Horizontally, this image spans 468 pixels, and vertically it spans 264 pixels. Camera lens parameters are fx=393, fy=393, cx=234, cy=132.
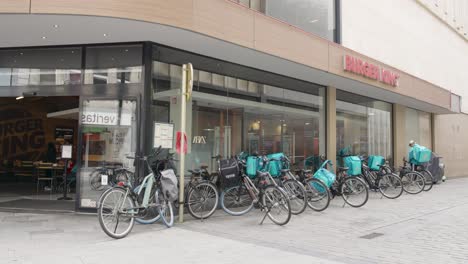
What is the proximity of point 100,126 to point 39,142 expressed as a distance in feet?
31.1

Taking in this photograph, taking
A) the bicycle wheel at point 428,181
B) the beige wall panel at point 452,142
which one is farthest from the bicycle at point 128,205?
the beige wall panel at point 452,142

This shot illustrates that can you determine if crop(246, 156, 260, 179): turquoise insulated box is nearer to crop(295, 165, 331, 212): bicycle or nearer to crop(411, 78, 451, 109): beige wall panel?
crop(295, 165, 331, 212): bicycle

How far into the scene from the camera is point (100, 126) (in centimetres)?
776

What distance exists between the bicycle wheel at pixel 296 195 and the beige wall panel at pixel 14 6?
5.50 m

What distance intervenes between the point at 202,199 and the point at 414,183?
7.21 meters

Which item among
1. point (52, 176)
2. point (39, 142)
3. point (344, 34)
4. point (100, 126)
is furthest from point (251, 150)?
point (39, 142)

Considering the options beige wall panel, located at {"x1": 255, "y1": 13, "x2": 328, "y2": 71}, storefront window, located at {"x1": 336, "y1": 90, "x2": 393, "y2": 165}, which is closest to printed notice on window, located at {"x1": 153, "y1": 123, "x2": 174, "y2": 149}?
beige wall panel, located at {"x1": 255, "y1": 13, "x2": 328, "y2": 71}

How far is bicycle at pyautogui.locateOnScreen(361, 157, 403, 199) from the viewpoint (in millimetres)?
10312

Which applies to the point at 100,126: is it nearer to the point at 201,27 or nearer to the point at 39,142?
the point at 201,27

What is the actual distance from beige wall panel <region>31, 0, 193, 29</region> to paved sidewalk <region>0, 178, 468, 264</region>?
11.1 feet

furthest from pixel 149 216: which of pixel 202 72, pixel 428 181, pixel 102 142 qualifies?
pixel 428 181

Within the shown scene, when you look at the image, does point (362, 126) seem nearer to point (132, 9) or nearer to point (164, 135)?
point (164, 135)

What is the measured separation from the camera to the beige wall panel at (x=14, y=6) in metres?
5.87

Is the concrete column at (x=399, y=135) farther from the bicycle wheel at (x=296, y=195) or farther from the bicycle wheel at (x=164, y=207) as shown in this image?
the bicycle wheel at (x=164, y=207)
